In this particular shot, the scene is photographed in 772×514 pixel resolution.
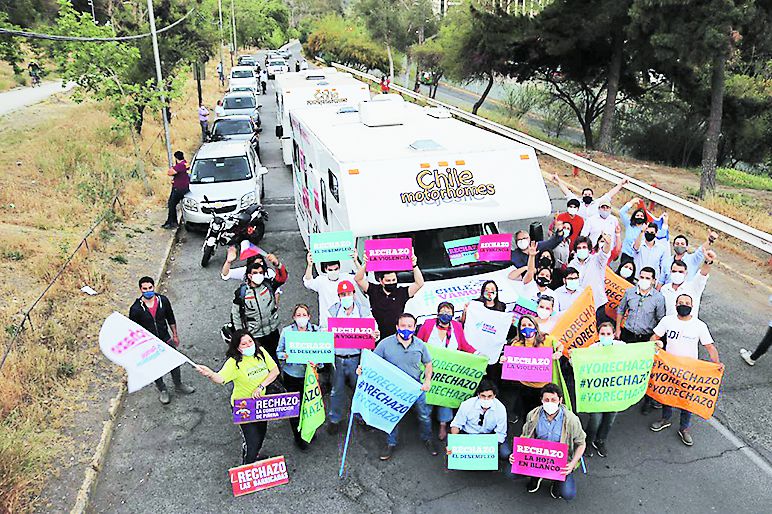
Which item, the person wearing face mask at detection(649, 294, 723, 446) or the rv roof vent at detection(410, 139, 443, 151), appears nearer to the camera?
the person wearing face mask at detection(649, 294, 723, 446)

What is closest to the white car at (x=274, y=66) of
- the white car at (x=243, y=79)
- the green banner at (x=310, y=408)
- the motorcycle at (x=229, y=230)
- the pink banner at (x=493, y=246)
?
the white car at (x=243, y=79)

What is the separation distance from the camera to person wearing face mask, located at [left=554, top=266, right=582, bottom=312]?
23.8 ft

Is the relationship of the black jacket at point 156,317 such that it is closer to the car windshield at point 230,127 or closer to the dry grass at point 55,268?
the dry grass at point 55,268

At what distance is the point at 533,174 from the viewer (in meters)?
7.75

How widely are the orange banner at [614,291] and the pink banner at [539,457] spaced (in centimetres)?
314

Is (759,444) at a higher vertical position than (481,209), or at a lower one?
lower

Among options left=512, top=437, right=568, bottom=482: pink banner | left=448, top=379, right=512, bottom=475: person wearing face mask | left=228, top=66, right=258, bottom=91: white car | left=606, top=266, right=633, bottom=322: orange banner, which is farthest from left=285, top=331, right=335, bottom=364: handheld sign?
left=228, top=66, right=258, bottom=91: white car

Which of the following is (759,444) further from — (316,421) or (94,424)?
(94,424)

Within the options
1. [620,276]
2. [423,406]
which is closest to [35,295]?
[423,406]

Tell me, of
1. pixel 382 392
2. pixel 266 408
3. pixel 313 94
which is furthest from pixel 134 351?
pixel 313 94

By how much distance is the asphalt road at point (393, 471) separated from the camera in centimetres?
595

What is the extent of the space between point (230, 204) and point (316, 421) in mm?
8030

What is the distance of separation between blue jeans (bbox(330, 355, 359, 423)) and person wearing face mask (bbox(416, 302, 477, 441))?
33.8 inches

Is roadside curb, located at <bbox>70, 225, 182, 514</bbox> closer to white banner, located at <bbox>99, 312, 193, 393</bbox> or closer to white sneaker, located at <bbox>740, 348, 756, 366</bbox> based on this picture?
white banner, located at <bbox>99, 312, 193, 393</bbox>
